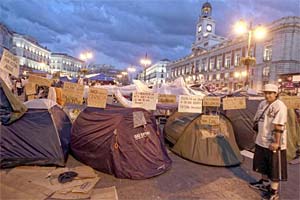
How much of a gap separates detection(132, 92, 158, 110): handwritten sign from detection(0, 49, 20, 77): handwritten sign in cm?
235

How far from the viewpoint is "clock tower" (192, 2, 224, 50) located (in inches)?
3113

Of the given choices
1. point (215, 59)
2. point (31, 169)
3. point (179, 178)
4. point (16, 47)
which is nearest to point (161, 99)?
point (179, 178)

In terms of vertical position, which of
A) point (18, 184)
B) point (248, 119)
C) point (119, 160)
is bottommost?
point (18, 184)

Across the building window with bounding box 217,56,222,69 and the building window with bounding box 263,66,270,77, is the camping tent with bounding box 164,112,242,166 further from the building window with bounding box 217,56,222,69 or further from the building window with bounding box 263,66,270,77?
the building window with bounding box 217,56,222,69

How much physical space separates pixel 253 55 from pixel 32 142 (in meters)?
52.3

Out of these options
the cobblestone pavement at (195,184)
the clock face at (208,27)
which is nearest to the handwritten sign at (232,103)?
the cobblestone pavement at (195,184)

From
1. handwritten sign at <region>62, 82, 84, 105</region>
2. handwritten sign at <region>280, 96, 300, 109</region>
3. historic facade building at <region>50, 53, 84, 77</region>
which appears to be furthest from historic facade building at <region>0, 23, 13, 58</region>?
handwritten sign at <region>280, 96, 300, 109</region>

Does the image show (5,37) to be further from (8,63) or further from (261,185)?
(261,185)

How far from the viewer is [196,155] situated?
5699mm

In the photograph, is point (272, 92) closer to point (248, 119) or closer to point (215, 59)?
point (248, 119)

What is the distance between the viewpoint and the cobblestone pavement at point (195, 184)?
4074mm

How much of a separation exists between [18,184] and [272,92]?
438 centimetres

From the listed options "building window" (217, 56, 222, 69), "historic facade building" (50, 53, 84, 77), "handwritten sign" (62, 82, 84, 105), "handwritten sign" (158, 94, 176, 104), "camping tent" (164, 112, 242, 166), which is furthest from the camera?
→ "historic facade building" (50, 53, 84, 77)

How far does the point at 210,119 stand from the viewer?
5742 mm
